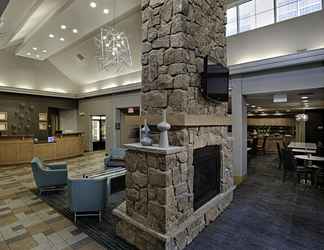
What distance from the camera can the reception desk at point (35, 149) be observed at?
793 centimetres

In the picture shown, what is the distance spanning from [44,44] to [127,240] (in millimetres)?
8666

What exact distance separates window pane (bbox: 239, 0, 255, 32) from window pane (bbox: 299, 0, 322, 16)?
105 centimetres

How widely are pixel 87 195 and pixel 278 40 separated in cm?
562

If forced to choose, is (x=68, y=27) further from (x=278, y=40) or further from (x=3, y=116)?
(x=278, y=40)

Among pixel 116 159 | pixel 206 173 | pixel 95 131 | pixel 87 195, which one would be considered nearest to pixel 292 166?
pixel 206 173

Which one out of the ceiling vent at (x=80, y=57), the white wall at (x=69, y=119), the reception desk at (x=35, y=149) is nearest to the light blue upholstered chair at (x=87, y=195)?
the reception desk at (x=35, y=149)

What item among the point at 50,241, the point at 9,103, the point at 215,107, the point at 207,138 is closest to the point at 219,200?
the point at 207,138

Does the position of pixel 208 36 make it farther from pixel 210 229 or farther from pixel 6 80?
pixel 6 80

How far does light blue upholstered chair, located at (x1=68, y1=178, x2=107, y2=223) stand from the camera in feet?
11.0

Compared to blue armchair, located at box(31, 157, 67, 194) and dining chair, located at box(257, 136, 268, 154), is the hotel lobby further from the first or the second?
dining chair, located at box(257, 136, 268, 154)

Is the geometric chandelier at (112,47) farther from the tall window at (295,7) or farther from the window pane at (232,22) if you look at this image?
the tall window at (295,7)

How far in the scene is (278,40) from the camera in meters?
4.78

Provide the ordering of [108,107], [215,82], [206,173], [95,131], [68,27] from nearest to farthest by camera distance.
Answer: [215,82] → [206,173] → [68,27] → [108,107] → [95,131]

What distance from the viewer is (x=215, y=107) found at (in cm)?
364
